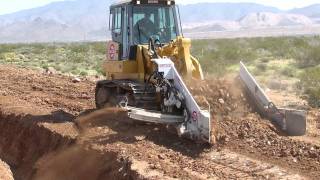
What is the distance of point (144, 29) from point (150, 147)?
3.27 metres

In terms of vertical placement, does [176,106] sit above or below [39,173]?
above

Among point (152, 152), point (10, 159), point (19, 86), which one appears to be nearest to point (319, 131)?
point (152, 152)

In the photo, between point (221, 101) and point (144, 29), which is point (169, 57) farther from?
point (221, 101)

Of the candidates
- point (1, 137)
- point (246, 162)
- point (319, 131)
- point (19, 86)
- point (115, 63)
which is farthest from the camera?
point (19, 86)

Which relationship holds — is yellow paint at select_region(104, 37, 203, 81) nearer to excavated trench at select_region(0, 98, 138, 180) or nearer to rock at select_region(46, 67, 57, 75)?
excavated trench at select_region(0, 98, 138, 180)

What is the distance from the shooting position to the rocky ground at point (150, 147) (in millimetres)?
9398

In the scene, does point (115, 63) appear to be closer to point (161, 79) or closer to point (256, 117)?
point (161, 79)

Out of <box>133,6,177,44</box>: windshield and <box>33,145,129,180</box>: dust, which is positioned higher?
<box>133,6,177,44</box>: windshield

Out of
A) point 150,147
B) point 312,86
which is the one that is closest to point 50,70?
point 312,86

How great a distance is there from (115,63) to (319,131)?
15.8 ft

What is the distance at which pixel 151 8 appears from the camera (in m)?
12.8

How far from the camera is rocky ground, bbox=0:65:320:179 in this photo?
9.40m

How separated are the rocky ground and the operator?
67.8 inches

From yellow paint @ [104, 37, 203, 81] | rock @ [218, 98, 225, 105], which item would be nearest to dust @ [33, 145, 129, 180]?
yellow paint @ [104, 37, 203, 81]
